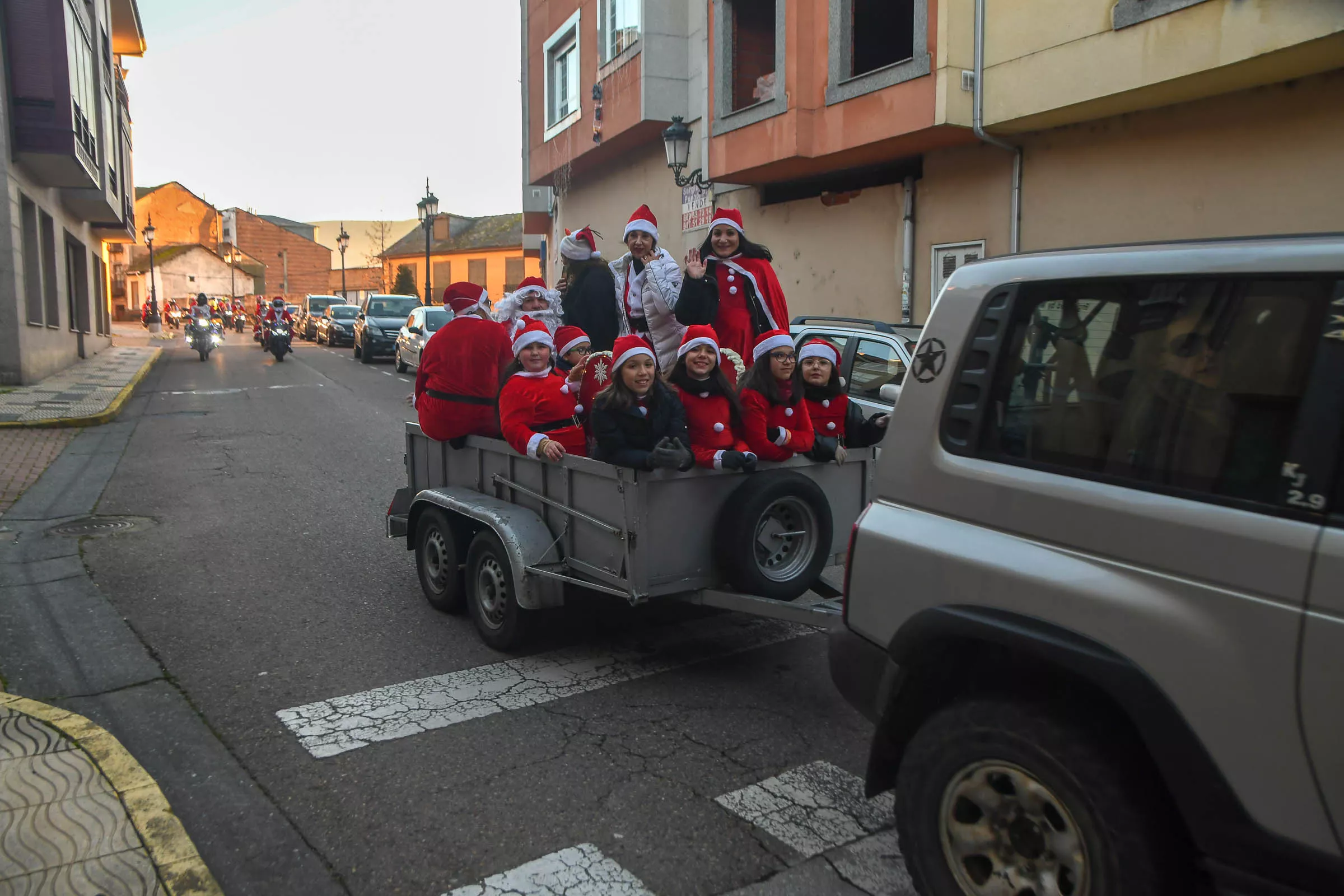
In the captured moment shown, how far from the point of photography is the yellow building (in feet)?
209

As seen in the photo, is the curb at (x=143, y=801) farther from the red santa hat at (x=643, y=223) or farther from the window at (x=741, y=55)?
the window at (x=741, y=55)

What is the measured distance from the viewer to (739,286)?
6.29m

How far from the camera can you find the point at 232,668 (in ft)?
16.4

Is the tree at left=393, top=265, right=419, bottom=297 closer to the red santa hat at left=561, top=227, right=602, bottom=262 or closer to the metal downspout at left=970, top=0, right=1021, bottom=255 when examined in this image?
the metal downspout at left=970, top=0, right=1021, bottom=255

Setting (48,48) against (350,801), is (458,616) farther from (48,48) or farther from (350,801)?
(48,48)

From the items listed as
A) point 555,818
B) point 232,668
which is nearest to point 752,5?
point 232,668

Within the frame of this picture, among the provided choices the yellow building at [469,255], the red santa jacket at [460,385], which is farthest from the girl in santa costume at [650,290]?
the yellow building at [469,255]

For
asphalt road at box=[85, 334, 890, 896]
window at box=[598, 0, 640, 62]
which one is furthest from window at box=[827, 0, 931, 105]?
asphalt road at box=[85, 334, 890, 896]

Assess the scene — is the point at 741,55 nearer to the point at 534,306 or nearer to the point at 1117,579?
the point at 534,306

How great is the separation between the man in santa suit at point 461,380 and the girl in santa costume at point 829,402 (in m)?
1.73

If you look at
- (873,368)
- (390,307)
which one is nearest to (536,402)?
(873,368)

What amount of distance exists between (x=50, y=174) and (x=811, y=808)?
22.0m

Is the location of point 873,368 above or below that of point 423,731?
above

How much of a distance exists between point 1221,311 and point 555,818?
261 cm
